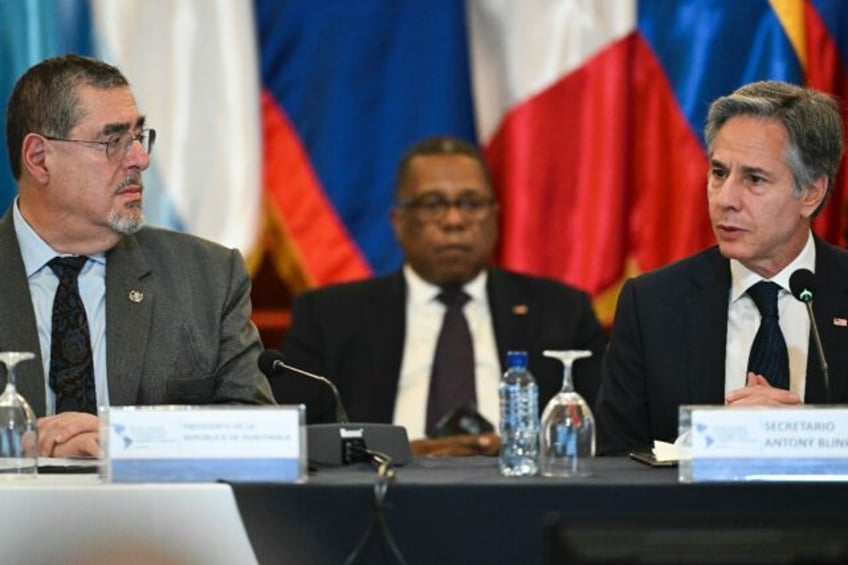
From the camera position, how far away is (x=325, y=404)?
17.4 ft

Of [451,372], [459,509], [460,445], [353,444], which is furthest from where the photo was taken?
[451,372]

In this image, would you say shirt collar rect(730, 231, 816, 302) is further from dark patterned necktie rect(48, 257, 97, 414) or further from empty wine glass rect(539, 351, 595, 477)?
dark patterned necktie rect(48, 257, 97, 414)

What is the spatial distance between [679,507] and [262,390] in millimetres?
1443

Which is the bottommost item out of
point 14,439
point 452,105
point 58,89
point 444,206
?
point 14,439

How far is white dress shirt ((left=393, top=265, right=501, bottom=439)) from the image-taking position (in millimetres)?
5426

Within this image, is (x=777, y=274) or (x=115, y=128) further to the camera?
(x=115, y=128)

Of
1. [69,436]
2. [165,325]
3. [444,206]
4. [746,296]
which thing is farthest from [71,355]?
[444,206]

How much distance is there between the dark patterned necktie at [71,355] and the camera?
3674mm

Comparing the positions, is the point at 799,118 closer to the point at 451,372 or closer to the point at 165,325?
the point at 165,325

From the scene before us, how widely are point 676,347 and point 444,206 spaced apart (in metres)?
2.10

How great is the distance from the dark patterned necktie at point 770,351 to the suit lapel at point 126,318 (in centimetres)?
142

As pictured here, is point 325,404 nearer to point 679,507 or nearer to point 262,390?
point 262,390

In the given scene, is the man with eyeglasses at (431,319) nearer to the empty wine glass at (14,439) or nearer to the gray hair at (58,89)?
the gray hair at (58,89)

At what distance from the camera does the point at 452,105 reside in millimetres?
5648
